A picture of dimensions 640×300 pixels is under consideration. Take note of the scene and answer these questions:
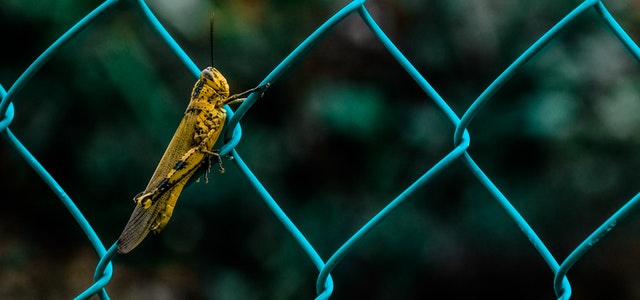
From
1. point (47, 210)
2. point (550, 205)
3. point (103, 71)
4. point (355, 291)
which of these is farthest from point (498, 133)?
point (47, 210)

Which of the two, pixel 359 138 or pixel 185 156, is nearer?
pixel 185 156

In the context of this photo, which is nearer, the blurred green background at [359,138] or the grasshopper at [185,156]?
the grasshopper at [185,156]

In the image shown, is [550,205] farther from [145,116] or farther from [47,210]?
[47,210]

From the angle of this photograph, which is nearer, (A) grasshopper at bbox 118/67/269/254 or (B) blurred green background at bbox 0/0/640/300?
(A) grasshopper at bbox 118/67/269/254

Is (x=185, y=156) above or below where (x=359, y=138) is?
above
